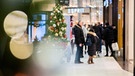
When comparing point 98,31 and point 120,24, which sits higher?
point 120,24

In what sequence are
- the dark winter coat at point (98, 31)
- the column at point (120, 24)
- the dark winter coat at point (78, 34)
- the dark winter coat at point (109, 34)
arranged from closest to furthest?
the dark winter coat at point (78, 34), the dark winter coat at point (109, 34), the column at point (120, 24), the dark winter coat at point (98, 31)

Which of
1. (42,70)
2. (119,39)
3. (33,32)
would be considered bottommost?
(119,39)

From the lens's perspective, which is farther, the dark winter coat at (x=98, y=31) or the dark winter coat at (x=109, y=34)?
the dark winter coat at (x=98, y=31)

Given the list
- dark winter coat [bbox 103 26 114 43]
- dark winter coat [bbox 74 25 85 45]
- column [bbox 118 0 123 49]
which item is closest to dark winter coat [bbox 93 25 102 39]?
column [bbox 118 0 123 49]

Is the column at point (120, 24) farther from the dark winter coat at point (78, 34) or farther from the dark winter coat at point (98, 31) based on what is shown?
the dark winter coat at point (78, 34)

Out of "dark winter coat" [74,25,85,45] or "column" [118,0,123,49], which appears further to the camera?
"column" [118,0,123,49]

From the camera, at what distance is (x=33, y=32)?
2.64 ft

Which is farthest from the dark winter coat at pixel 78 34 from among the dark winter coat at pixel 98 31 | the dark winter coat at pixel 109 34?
the dark winter coat at pixel 98 31

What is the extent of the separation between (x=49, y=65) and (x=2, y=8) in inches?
8.5

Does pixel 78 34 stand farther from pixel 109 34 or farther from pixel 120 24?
pixel 120 24

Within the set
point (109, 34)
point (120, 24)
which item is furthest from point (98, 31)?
point (109, 34)

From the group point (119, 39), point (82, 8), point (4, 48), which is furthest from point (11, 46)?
point (82, 8)

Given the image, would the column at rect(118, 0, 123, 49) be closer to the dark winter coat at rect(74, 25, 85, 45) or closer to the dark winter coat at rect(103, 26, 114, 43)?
A: the dark winter coat at rect(103, 26, 114, 43)

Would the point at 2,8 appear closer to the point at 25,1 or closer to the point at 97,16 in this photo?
the point at 25,1
